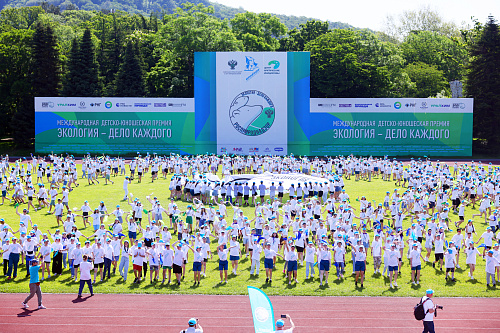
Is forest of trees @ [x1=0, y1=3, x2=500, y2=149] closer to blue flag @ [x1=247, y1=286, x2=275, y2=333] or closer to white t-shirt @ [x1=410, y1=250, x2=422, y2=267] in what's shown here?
white t-shirt @ [x1=410, y1=250, x2=422, y2=267]

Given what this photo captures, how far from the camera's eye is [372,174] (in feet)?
126

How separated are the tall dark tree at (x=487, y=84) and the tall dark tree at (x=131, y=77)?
3728 centimetres

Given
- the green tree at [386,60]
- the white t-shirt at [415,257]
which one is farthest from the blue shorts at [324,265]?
the green tree at [386,60]

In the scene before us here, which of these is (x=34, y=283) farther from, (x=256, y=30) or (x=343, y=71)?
(x=256, y=30)

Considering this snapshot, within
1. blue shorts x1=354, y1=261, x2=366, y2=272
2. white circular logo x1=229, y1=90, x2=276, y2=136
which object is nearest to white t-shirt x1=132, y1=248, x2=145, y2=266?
blue shorts x1=354, y1=261, x2=366, y2=272

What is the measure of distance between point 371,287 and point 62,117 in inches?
1581

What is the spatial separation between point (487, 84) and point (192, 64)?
34.0m

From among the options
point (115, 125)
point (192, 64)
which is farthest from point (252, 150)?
point (192, 64)

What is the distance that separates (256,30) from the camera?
235 ft

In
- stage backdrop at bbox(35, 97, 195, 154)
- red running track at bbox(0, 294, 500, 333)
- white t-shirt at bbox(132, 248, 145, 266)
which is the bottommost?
red running track at bbox(0, 294, 500, 333)

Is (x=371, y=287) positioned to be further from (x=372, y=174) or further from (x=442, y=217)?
(x=372, y=174)

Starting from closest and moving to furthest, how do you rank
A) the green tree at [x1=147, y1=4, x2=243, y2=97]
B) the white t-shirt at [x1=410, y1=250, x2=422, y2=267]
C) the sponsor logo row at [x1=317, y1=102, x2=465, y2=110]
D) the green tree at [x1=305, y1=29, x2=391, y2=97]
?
the white t-shirt at [x1=410, y1=250, x2=422, y2=267] < the sponsor logo row at [x1=317, y1=102, x2=465, y2=110] < the green tree at [x1=305, y1=29, x2=391, y2=97] < the green tree at [x1=147, y1=4, x2=243, y2=97]

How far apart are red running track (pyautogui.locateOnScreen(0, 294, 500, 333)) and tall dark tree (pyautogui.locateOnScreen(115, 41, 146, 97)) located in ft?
161

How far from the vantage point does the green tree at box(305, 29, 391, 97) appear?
61375 mm
